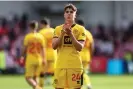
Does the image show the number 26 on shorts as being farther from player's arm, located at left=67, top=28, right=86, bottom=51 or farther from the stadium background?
the stadium background

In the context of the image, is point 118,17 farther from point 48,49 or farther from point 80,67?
point 80,67

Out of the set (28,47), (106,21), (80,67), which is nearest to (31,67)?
(28,47)

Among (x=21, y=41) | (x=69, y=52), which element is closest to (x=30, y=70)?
(x=69, y=52)

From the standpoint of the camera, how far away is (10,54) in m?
34.2

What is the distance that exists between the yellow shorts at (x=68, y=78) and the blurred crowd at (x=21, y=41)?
70.9 feet

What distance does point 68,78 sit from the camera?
38.7ft

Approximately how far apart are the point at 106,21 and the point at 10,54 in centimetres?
601

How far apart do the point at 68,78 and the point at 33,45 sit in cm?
716

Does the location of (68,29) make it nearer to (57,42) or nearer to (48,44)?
(57,42)

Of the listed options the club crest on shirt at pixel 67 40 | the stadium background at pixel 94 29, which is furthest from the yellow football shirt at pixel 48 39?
the stadium background at pixel 94 29

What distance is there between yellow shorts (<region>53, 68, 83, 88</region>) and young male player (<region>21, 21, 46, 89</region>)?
6.75 metres

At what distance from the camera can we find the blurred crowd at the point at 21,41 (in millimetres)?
34000

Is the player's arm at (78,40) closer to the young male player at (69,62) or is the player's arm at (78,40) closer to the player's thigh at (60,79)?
the young male player at (69,62)

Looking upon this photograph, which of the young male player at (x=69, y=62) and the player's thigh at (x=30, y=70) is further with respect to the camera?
the player's thigh at (x=30, y=70)
